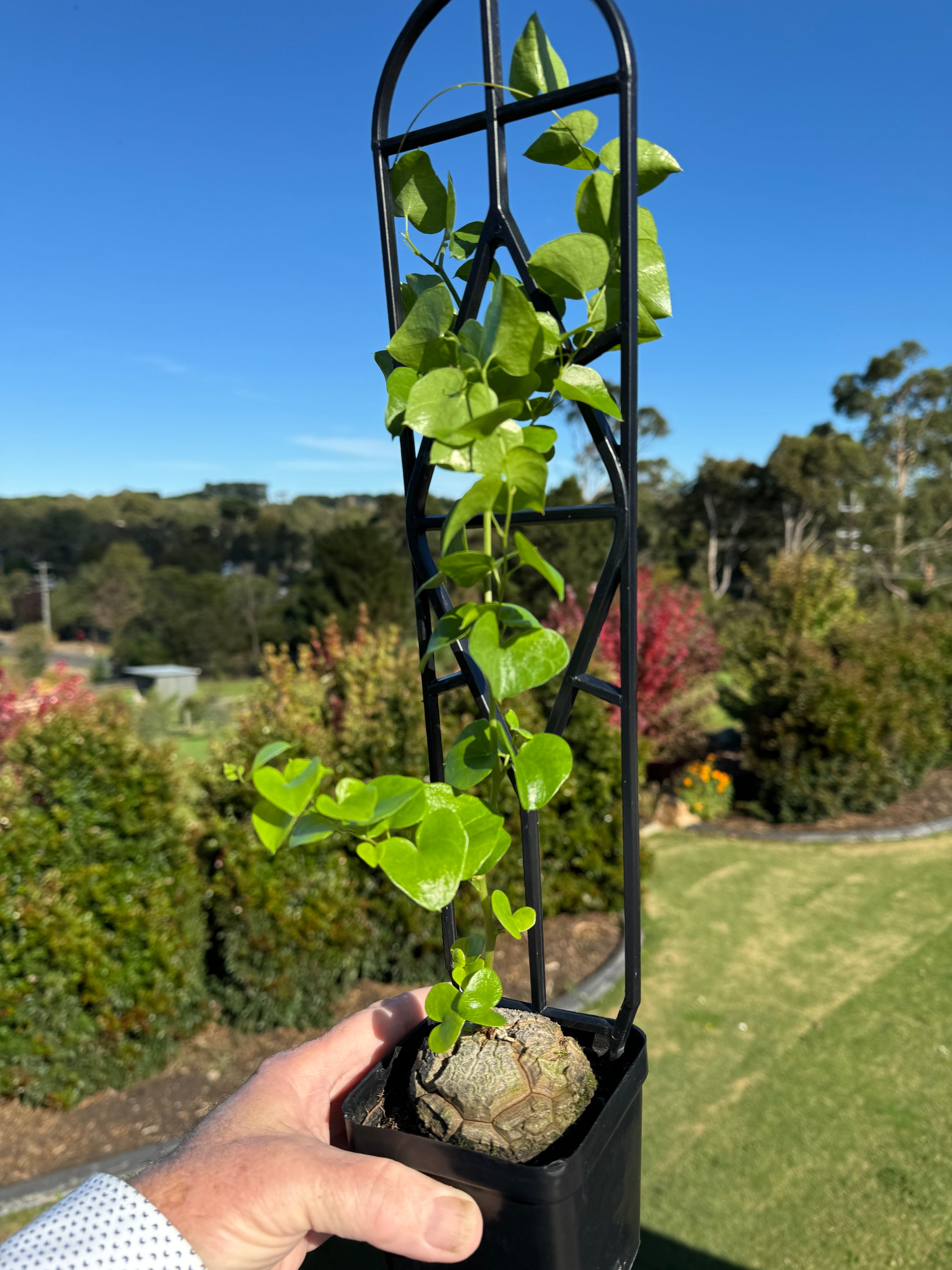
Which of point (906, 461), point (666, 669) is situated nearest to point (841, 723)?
point (666, 669)

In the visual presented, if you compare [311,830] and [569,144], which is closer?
[311,830]

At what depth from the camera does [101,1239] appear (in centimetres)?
74

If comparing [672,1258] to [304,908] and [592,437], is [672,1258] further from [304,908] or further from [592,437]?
[592,437]

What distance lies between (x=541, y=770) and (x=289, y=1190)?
1.63ft

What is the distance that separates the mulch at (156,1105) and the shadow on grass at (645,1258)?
1.73ft

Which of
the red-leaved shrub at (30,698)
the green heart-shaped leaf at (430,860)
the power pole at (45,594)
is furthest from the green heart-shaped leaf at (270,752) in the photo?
the power pole at (45,594)

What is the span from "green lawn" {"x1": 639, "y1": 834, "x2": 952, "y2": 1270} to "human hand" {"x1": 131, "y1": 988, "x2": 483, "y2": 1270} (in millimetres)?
1788

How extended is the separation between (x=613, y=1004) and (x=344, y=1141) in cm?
258

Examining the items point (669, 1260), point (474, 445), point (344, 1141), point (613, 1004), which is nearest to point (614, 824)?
point (613, 1004)

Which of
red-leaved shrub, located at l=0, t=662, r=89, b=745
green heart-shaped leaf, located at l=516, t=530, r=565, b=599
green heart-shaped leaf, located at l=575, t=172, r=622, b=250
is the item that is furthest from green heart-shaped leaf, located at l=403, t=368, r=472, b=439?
red-leaved shrub, located at l=0, t=662, r=89, b=745

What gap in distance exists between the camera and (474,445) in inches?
25.5

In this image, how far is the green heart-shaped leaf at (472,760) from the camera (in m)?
0.71

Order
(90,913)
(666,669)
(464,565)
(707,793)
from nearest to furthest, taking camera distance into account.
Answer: (464,565) < (90,913) < (707,793) < (666,669)

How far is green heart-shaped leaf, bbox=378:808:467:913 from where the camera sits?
0.61 meters
